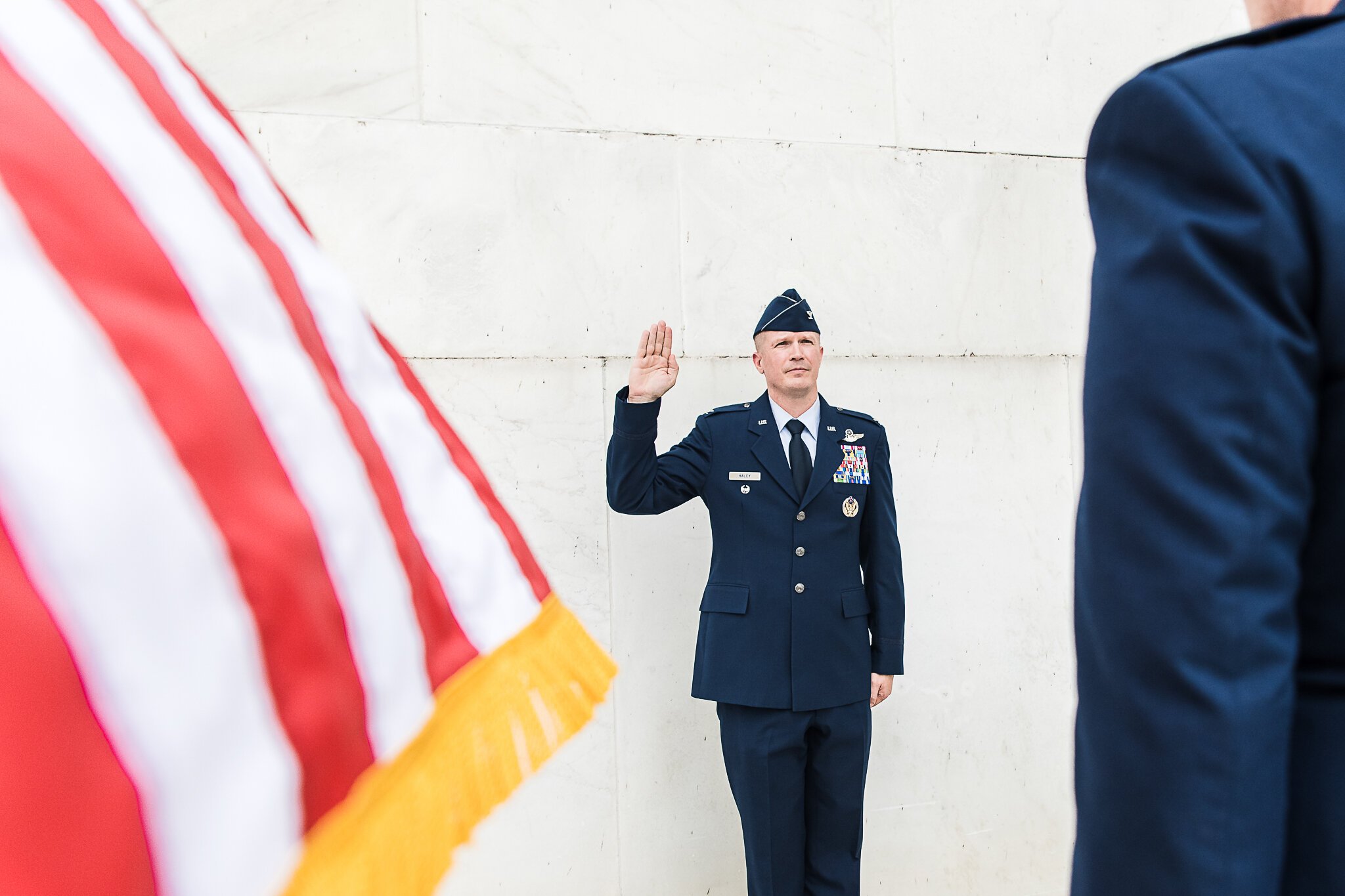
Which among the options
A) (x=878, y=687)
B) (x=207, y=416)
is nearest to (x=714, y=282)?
(x=878, y=687)

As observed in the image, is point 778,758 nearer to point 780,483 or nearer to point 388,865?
point 780,483

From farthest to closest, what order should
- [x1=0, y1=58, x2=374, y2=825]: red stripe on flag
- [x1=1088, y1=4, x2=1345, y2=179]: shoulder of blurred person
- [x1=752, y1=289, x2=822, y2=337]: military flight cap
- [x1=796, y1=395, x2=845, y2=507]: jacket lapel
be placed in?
[x1=752, y1=289, x2=822, y2=337]: military flight cap < [x1=796, y1=395, x2=845, y2=507]: jacket lapel < [x1=1088, y1=4, x2=1345, y2=179]: shoulder of blurred person < [x1=0, y1=58, x2=374, y2=825]: red stripe on flag

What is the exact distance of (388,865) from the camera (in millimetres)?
607

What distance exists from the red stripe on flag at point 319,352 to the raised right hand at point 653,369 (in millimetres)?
1952

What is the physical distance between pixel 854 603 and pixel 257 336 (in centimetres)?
233

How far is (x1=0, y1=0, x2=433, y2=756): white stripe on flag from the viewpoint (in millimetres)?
628

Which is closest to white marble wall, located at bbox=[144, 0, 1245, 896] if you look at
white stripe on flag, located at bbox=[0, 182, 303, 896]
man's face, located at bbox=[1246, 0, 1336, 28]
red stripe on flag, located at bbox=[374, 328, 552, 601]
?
red stripe on flag, located at bbox=[374, 328, 552, 601]

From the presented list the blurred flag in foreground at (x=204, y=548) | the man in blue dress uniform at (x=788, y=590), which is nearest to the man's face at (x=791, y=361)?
the man in blue dress uniform at (x=788, y=590)

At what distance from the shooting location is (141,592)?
513mm

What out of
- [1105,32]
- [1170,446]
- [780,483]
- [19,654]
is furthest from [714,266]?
[19,654]

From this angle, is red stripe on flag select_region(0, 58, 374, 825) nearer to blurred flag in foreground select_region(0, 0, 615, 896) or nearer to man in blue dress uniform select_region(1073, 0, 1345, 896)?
blurred flag in foreground select_region(0, 0, 615, 896)

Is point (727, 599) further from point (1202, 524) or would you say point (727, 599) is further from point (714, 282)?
point (1202, 524)

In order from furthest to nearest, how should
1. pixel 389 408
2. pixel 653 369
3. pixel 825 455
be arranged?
pixel 825 455
pixel 653 369
pixel 389 408

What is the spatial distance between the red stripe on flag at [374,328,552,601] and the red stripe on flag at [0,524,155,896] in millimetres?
408
